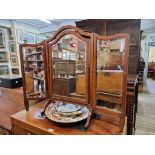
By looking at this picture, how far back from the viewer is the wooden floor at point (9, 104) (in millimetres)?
1404

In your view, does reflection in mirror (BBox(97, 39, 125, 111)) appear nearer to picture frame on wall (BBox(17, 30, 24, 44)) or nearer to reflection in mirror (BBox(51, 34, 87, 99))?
reflection in mirror (BBox(51, 34, 87, 99))

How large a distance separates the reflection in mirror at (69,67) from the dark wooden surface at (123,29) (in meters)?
1.34

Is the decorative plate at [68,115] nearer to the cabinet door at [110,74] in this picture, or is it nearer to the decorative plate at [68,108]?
the decorative plate at [68,108]

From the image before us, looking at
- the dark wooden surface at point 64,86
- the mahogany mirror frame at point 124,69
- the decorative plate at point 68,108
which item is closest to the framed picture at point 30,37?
the dark wooden surface at point 64,86

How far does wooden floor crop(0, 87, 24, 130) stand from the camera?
1.40 metres

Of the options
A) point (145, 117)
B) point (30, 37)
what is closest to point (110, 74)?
point (30, 37)

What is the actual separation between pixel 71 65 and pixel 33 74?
1.51 feet

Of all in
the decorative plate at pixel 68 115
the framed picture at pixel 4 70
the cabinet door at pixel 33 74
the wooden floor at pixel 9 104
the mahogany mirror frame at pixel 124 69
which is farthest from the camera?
the framed picture at pixel 4 70

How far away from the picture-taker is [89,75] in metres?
0.94

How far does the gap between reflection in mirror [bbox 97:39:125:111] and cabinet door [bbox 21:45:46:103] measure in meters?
0.54

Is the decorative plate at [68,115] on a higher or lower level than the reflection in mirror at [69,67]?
lower

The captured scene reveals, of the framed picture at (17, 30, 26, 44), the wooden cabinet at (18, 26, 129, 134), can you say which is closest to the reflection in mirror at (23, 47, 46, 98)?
the wooden cabinet at (18, 26, 129, 134)

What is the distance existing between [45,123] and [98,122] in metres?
0.43

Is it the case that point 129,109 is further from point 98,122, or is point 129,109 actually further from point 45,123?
point 45,123
